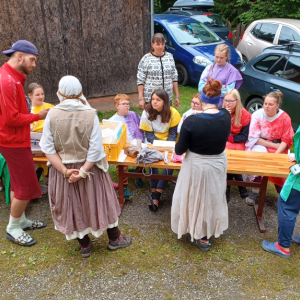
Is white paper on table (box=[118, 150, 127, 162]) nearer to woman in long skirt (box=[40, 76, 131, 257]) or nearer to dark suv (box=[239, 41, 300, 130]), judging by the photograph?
woman in long skirt (box=[40, 76, 131, 257])

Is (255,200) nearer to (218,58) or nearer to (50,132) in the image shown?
(218,58)

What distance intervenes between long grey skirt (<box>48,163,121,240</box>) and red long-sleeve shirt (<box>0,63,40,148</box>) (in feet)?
1.81

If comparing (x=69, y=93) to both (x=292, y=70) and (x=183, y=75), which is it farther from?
(x=183, y=75)

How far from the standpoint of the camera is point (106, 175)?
3148 millimetres

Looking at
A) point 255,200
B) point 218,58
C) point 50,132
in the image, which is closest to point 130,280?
point 50,132

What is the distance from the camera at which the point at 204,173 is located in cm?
313

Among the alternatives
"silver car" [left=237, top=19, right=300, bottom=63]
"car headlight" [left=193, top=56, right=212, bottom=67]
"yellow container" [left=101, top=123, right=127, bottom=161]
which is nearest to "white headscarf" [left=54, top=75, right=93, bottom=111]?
"yellow container" [left=101, top=123, right=127, bottom=161]

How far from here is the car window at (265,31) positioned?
1010 centimetres

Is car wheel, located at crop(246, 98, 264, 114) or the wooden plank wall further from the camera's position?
car wheel, located at crop(246, 98, 264, 114)

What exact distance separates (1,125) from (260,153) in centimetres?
297

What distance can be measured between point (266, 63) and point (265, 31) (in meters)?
4.31

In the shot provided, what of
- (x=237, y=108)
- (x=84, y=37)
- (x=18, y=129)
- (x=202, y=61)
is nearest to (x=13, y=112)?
(x=18, y=129)

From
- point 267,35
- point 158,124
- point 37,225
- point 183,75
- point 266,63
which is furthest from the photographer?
point 267,35

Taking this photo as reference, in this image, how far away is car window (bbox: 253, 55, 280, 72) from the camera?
21.5ft
